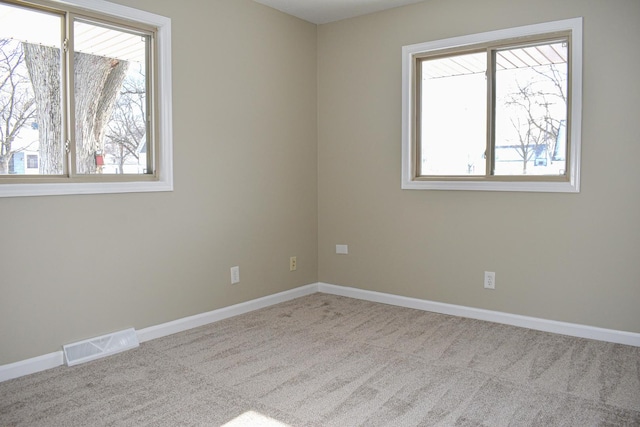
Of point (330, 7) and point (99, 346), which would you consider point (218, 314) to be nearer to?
point (99, 346)

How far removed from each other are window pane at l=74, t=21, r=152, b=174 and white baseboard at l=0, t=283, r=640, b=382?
1153 millimetres

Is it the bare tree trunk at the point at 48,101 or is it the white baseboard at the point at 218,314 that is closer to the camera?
the bare tree trunk at the point at 48,101

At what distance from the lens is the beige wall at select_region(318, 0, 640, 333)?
346cm

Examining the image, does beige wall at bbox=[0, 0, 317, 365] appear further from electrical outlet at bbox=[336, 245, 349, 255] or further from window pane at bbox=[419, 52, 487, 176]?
window pane at bbox=[419, 52, 487, 176]

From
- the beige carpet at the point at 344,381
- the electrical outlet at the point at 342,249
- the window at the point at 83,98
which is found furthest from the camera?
the electrical outlet at the point at 342,249

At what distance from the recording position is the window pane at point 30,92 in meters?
2.94

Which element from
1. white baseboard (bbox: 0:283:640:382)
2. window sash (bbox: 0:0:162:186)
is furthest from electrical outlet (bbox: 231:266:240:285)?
window sash (bbox: 0:0:162:186)

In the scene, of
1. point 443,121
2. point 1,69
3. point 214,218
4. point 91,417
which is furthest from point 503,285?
point 1,69

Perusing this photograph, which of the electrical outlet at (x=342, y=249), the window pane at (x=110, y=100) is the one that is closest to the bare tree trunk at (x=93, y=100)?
the window pane at (x=110, y=100)

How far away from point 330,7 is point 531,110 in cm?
189

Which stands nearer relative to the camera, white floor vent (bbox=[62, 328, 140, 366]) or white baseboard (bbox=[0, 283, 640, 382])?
white baseboard (bbox=[0, 283, 640, 382])

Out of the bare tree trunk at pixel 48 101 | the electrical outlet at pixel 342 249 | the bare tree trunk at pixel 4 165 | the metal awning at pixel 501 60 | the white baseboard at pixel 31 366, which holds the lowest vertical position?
the white baseboard at pixel 31 366

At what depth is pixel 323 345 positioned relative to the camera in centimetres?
350

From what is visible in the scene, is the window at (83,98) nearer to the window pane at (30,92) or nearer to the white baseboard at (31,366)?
the window pane at (30,92)
